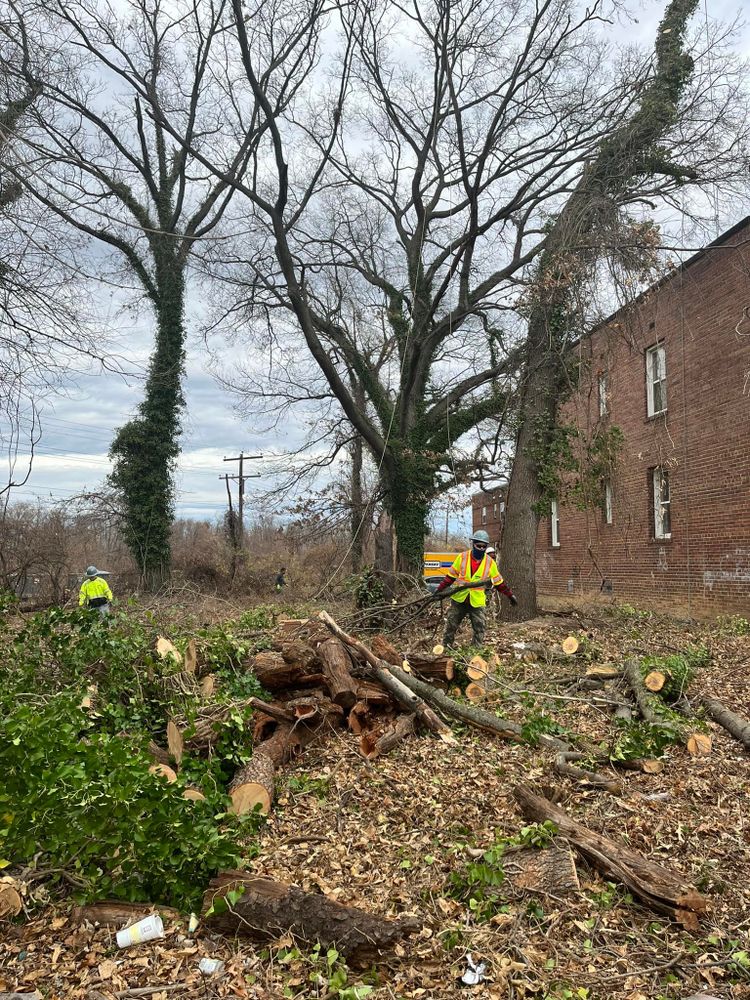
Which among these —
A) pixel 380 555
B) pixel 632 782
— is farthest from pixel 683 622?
pixel 632 782

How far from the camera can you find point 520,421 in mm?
12805

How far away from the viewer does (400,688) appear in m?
6.27

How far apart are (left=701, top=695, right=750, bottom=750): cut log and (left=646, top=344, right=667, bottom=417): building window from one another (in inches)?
431

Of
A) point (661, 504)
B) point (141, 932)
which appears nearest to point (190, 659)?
point (141, 932)

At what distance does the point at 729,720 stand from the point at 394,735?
283 centimetres

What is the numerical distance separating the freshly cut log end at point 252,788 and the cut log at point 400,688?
149cm

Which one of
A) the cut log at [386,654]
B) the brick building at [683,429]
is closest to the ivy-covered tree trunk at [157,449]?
the brick building at [683,429]

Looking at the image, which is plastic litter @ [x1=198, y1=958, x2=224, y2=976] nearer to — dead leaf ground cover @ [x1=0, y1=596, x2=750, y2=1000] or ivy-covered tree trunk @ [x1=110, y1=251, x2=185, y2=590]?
dead leaf ground cover @ [x1=0, y1=596, x2=750, y2=1000]

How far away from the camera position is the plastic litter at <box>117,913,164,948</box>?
346cm

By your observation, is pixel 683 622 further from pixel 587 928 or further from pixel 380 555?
pixel 587 928

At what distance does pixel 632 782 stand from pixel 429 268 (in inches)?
525

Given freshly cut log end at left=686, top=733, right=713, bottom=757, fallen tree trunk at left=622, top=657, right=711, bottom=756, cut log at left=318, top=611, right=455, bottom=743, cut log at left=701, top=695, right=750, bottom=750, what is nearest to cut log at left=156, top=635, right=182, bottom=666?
cut log at left=318, top=611, right=455, bottom=743

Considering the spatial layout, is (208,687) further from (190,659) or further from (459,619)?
(459,619)

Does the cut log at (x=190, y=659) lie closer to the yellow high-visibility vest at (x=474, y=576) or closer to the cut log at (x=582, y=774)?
the cut log at (x=582, y=774)
